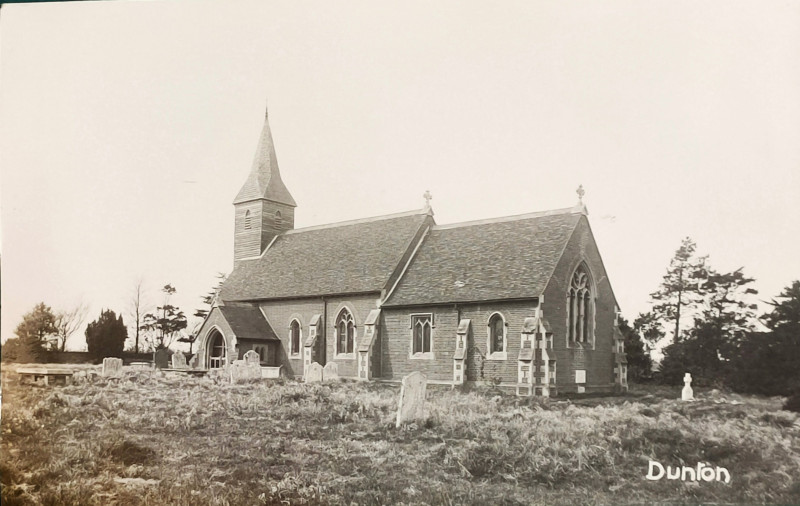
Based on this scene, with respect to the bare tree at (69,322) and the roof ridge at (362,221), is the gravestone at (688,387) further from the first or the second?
the bare tree at (69,322)

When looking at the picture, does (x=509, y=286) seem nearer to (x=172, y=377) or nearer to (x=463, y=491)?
(x=463, y=491)

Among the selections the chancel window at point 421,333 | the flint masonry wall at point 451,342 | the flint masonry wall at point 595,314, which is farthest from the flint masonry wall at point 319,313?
the flint masonry wall at point 595,314

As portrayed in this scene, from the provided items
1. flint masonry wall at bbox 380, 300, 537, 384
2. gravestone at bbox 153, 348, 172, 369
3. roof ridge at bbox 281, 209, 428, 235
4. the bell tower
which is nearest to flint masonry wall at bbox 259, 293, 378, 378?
flint masonry wall at bbox 380, 300, 537, 384

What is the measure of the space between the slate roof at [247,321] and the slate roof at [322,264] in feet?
0.59

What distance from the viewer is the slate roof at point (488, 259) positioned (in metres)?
9.36

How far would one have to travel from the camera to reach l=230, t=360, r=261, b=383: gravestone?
10.7 m

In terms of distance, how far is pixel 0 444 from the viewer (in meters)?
10.0

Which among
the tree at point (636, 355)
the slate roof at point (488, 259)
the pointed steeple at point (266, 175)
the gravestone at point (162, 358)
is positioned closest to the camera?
the tree at point (636, 355)

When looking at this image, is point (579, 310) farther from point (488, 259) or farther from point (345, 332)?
point (345, 332)

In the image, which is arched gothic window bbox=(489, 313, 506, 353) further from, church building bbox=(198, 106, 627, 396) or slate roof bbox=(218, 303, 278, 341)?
→ slate roof bbox=(218, 303, 278, 341)

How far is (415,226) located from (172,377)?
4.26 m

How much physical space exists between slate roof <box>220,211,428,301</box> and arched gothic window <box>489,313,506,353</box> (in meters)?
1.68

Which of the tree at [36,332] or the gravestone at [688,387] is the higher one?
the tree at [36,332]

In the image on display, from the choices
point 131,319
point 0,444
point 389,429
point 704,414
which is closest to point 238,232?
point 131,319
